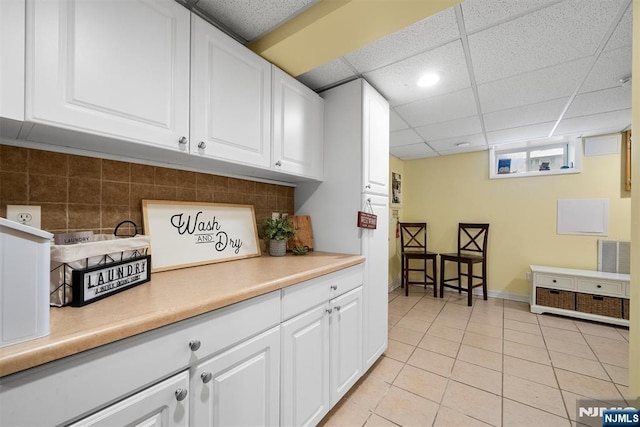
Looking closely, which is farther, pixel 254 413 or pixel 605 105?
pixel 605 105

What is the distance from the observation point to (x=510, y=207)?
12.4ft

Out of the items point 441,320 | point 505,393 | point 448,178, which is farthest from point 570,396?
point 448,178

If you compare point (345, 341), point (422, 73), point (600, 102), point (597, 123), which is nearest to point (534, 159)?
point (597, 123)

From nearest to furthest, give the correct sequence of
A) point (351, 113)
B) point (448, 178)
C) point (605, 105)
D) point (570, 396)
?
point (570, 396), point (351, 113), point (605, 105), point (448, 178)

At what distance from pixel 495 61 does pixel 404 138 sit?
170 cm

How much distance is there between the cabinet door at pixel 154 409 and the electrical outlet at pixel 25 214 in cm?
80

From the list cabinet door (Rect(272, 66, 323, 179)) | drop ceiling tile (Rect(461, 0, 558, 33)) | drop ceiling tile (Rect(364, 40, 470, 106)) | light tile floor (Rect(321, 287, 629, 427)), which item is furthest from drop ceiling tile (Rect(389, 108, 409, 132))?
light tile floor (Rect(321, 287, 629, 427))

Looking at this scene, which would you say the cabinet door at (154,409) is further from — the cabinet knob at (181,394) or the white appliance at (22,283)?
the white appliance at (22,283)

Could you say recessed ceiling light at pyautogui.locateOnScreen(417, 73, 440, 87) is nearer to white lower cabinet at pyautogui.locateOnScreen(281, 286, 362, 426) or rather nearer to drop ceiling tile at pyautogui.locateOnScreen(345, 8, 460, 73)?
drop ceiling tile at pyautogui.locateOnScreen(345, 8, 460, 73)

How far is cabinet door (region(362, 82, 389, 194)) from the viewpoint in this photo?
6.13ft

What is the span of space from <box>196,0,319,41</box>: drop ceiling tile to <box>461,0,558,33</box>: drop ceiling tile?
2.61ft

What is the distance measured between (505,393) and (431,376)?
48 centimetres

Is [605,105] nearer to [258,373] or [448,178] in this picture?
[448,178]

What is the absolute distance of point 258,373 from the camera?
107 cm
